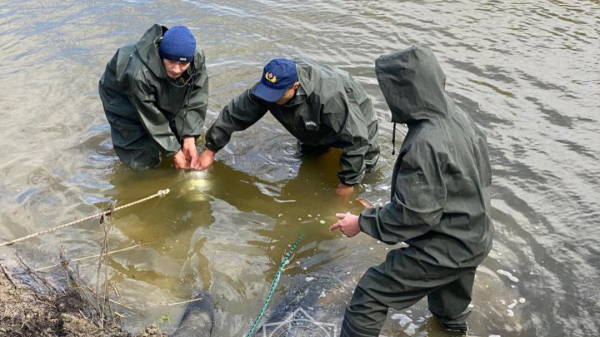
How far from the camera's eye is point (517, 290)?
451 centimetres

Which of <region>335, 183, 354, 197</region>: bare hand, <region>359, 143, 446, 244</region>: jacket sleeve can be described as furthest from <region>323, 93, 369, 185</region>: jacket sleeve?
<region>359, 143, 446, 244</region>: jacket sleeve

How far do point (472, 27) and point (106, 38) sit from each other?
18.2 ft

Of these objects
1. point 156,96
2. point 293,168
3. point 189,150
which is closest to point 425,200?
point 293,168

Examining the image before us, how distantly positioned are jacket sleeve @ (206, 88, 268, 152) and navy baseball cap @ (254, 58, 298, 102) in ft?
1.98

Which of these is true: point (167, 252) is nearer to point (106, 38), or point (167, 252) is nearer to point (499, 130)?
point (499, 130)

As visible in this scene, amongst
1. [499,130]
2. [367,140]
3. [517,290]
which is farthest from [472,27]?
[517,290]

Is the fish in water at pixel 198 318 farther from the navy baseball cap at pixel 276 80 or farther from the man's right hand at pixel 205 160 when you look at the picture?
the man's right hand at pixel 205 160

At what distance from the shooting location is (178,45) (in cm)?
493

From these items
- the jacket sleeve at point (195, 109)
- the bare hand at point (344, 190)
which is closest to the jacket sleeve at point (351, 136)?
the bare hand at point (344, 190)

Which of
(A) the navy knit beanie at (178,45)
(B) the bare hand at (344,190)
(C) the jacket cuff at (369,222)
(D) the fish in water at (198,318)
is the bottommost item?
(D) the fish in water at (198,318)

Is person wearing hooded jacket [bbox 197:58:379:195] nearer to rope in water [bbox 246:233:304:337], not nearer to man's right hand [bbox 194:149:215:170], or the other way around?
man's right hand [bbox 194:149:215:170]

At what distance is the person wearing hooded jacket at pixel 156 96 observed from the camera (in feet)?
16.8

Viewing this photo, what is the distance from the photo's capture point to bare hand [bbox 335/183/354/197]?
5405 mm

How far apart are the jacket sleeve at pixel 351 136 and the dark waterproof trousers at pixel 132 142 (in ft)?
6.31
